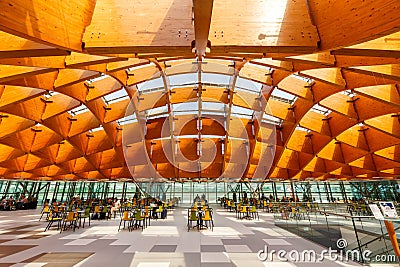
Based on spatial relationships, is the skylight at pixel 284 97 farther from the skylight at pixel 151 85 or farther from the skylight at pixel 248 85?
the skylight at pixel 151 85

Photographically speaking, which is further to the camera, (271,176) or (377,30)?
(271,176)

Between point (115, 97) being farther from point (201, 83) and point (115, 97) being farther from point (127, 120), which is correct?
point (201, 83)

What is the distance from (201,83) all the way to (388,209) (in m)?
11.8

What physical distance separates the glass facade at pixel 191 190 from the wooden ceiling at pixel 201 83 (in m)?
7.22

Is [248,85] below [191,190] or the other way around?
the other way around

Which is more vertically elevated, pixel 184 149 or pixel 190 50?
pixel 184 149

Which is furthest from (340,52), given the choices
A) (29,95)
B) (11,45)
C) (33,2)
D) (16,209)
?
(16,209)

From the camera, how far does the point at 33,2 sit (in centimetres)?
463

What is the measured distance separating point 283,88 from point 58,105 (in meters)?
14.1

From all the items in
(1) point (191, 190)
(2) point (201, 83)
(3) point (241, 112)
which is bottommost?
(1) point (191, 190)

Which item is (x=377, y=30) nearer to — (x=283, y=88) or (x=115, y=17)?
(x=115, y=17)

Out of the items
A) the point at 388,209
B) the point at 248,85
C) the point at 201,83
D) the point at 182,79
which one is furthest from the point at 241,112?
the point at 388,209

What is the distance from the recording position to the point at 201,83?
49.3 ft

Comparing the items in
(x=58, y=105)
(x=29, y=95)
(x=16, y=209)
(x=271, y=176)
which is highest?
(x=58, y=105)
